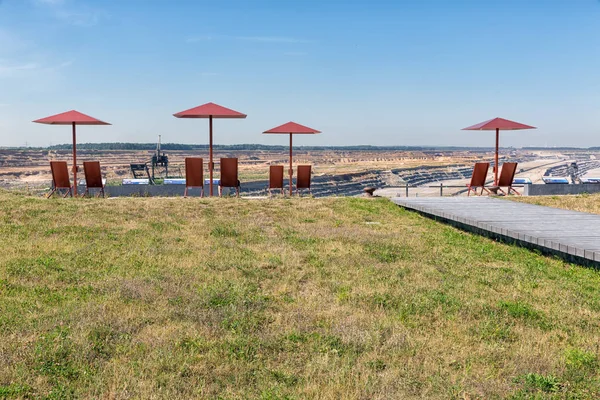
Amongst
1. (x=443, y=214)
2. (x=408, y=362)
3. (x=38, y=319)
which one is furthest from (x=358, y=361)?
(x=443, y=214)

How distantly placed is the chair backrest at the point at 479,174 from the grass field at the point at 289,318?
259 inches

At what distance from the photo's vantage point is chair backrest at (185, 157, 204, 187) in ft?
43.2

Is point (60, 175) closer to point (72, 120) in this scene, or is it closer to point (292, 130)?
point (72, 120)

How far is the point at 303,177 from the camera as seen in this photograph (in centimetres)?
1445

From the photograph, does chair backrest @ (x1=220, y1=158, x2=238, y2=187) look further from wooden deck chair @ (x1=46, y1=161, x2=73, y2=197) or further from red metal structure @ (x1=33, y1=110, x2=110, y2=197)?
wooden deck chair @ (x1=46, y1=161, x2=73, y2=197)

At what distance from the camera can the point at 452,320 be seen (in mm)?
4414

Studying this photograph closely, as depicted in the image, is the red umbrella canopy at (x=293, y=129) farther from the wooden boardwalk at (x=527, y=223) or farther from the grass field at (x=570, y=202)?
the grass field at (x=570, y=202)

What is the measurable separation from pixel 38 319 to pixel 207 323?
4.64ft

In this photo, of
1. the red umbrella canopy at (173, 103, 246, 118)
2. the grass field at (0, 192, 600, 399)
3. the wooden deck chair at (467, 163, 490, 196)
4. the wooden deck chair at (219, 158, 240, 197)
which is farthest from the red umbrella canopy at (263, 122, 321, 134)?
the grass field at (0, 192, 600, 399)

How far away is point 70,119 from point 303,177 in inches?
251

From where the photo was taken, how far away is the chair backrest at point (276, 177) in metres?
14.0

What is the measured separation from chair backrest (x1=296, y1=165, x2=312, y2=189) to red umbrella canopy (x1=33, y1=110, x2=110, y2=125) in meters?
5.49

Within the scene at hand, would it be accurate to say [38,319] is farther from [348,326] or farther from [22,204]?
[22,204]

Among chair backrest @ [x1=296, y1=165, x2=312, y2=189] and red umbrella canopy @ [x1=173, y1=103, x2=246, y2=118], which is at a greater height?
red umbrella canopy @ [x1=173, y1=103, x2=246, y2=118]
